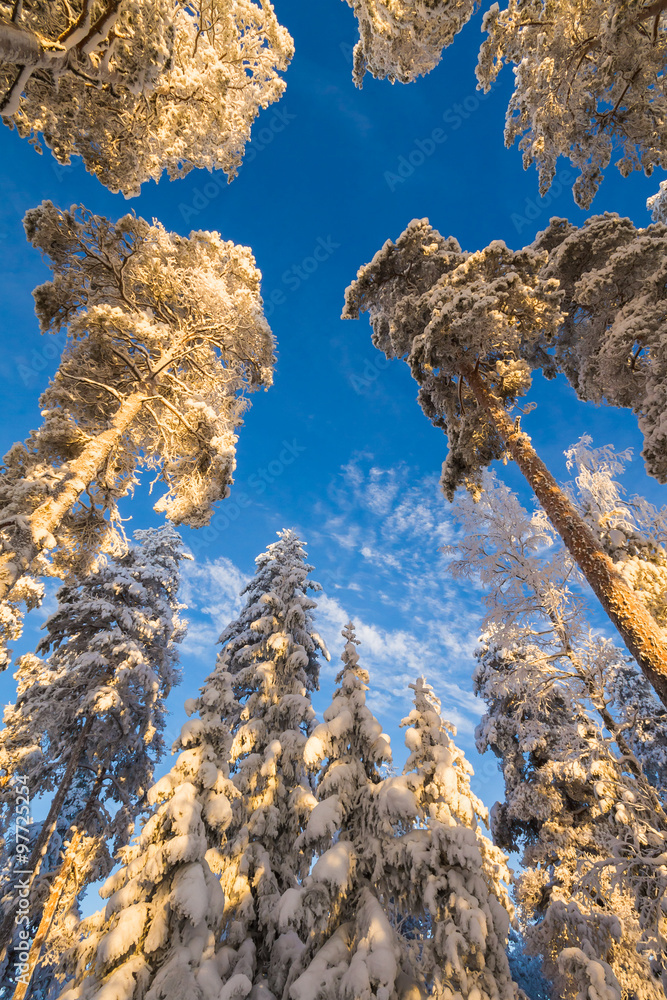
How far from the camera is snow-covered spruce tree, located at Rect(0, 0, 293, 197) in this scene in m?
5.18

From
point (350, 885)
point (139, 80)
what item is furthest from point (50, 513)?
point (350, 885)

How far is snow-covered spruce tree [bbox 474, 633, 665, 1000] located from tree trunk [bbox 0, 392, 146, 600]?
8969 mm

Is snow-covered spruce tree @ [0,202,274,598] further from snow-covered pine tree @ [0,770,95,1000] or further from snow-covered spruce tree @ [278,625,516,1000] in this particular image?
snow-covered pine tree @ [0,770,95,1000]

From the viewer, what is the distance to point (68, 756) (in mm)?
14500

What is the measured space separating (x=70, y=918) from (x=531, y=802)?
14.5 metres

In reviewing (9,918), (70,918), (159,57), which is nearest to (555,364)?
(159,57)

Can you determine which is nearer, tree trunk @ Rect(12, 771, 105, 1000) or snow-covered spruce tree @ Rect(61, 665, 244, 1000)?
snow-covered spruce tree @ Rect(61, 665, 244, 1000)

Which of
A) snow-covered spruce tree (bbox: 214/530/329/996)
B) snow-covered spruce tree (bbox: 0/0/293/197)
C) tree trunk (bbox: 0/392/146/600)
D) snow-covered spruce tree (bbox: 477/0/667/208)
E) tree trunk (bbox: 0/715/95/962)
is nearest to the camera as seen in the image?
snow-covered spruce tree (bbox: 0/0/293/197)

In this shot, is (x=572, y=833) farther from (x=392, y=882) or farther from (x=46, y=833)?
(x=46, y=833)

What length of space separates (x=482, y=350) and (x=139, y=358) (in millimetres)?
8377

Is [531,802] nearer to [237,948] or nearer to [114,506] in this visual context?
[237,948]

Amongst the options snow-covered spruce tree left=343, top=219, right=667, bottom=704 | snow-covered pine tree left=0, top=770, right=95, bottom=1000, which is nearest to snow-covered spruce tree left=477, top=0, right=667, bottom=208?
snow-covered spruce tree left=343, top=219, right=667, bottom=704

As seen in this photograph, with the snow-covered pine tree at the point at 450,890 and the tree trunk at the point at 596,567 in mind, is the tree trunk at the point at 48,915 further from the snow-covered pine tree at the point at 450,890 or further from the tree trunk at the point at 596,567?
the tree trunk at the point at 596,567

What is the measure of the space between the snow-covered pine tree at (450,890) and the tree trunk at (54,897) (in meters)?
10.7
